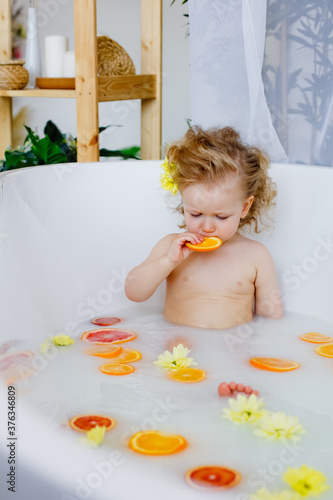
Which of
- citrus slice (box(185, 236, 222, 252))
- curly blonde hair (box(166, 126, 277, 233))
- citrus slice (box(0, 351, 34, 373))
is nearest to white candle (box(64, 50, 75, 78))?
curly blonde hair (box(166, 126, 277, 233))

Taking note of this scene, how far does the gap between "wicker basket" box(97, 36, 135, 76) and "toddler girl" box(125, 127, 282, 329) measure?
36.9 inches

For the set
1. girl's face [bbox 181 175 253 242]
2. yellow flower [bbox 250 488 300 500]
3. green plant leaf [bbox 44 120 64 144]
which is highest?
green plant leaf [bbox 44 120 64 144]

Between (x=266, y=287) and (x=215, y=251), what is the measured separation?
143 mm

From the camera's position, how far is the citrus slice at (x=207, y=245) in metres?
1.28

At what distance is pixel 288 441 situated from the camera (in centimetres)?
87

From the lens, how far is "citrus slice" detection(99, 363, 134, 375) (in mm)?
1125

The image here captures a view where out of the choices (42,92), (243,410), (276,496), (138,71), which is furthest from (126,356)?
(138,71)

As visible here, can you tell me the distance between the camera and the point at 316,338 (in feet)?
4.46

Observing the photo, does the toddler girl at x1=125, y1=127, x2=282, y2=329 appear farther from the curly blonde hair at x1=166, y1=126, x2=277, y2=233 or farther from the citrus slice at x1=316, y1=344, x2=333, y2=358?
the citrus slice at x1=316, y1=344, x2=333, y2=358

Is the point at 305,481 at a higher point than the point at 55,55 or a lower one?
lower

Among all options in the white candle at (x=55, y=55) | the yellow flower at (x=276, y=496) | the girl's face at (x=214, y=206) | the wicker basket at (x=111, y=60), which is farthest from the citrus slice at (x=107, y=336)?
the white candle at (x=55, y=55)

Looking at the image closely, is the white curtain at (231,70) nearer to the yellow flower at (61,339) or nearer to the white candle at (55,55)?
the yellow flower at (61,339)

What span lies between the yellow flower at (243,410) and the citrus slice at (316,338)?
0.39m

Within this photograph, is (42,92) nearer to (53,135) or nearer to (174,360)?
(53,135)
